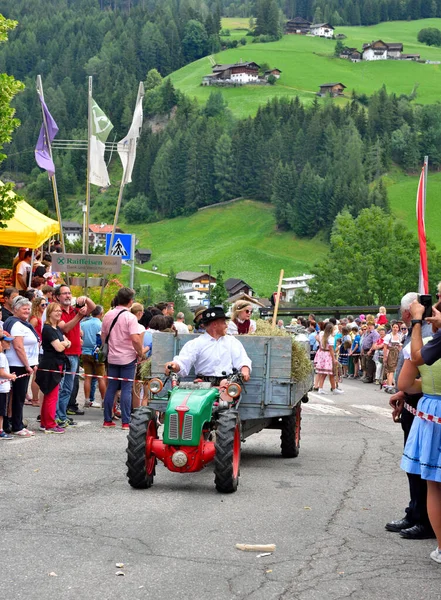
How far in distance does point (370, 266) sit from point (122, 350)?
352 ft

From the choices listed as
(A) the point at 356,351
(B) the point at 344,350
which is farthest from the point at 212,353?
(B) the point at 344,350

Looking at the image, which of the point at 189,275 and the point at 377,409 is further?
the point at 189,275

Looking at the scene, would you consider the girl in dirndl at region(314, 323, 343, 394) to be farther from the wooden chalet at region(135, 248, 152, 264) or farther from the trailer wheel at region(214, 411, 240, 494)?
the wooden chalet at region(135, 248, 152, 264)

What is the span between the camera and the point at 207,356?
1157 cm

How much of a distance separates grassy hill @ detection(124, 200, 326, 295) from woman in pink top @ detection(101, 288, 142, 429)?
132647mm

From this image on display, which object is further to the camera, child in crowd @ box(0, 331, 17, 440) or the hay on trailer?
child in crowd @ box(0, 331, 17, 440)

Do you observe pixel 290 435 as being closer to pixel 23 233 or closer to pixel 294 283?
pixel 23 233

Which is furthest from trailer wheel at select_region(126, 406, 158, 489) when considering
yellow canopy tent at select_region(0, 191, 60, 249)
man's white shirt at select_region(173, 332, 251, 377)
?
yellow canopy tent at select_region(0, 191, 60, 249)

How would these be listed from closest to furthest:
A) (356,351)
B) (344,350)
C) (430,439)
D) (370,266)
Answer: (430,439) < (356,351) < (344,350) < (370,266)

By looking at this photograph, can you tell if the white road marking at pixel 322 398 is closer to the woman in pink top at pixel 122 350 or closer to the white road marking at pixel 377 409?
the white road marking at pixel 377 409

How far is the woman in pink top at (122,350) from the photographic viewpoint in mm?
15438

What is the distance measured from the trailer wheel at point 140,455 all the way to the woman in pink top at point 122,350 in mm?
5050

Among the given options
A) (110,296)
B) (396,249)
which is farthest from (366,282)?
(110,296)

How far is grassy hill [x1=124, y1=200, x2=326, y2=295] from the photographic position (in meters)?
163
